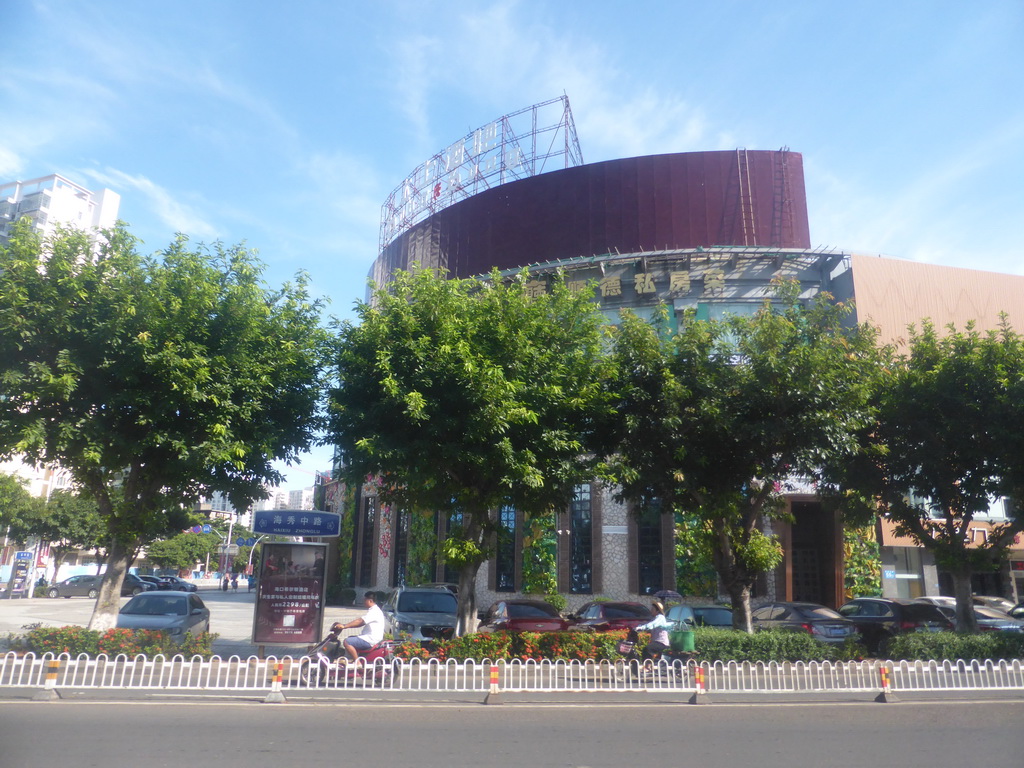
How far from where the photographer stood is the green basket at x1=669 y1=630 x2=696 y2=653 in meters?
12.1

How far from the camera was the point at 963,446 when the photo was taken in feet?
49.9

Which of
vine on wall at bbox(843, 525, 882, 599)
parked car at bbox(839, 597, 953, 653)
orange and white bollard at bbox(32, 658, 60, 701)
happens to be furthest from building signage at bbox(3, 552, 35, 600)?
vine on wall at bbox(843, 525, 882, 599)

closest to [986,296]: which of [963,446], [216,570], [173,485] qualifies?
[963,446]

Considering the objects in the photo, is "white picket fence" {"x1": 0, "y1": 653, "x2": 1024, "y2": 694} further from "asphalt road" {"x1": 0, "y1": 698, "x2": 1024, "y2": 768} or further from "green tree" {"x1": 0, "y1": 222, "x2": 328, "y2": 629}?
"green tree" {"x1": 0, "y1": 222, "x2": 328, "y2": 629}

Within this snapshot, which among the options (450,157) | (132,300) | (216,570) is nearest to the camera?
(132,300)

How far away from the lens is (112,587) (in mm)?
13211

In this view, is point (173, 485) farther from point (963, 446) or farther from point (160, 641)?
point (963, 446)

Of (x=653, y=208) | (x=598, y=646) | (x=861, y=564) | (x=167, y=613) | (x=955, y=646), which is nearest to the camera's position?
(x=955, y=646)

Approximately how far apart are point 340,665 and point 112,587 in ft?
18.2

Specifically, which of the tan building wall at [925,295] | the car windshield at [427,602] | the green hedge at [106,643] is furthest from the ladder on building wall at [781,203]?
the green hedge at [106,643]

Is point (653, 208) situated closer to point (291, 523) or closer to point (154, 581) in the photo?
point (291, 523)

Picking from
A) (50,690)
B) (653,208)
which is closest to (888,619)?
(50,690)

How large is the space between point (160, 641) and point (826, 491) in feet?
48.8

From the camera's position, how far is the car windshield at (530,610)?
54.0ft
